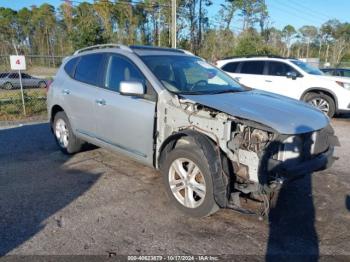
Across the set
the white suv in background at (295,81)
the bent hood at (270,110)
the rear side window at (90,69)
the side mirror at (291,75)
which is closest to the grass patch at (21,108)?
the rear side window at (90,69)

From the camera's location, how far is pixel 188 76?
14.8 ft

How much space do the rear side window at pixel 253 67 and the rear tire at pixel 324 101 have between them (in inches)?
65.4

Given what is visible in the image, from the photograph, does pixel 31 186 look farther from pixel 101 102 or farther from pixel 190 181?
pixel 190 181

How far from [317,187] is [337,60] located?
163 feet

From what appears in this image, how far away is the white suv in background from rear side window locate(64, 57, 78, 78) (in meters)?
4.82

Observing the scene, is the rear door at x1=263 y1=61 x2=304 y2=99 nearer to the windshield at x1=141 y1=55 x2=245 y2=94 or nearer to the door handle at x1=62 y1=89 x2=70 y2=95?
the windshield at x1=141 y1=55 x2=245 y2=94

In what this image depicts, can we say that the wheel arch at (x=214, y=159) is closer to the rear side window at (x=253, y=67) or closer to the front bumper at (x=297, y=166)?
the front bumper at (x=297, y=166)

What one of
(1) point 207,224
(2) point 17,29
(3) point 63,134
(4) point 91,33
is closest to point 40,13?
(2) point 17,29

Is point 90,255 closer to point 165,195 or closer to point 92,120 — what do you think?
point 165,195

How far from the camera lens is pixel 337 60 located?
Answer: 47.7 meters

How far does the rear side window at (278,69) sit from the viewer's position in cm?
997

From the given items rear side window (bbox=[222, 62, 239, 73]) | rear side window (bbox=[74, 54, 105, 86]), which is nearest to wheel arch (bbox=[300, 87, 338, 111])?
rear side window (bbox=[222, 62, 239, 73])

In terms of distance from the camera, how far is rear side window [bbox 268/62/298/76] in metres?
9.97

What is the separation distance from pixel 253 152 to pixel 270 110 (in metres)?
0.57
